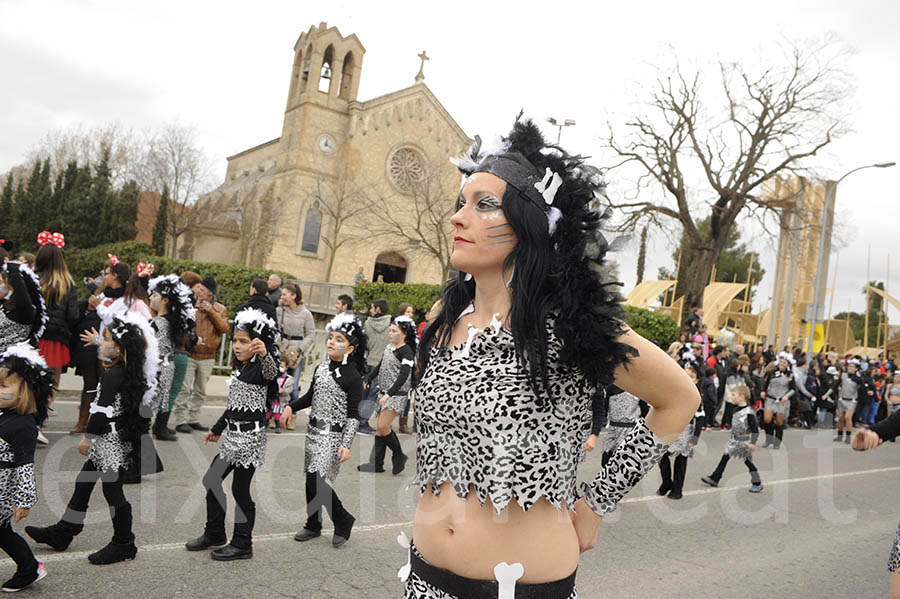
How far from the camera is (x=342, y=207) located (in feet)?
126

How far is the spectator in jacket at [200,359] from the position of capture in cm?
910

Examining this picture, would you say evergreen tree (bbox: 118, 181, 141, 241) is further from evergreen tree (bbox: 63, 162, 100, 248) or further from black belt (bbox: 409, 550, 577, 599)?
black belt (bbox: 409, 550, 577, 599)

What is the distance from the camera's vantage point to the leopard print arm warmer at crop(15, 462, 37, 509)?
12.9ft

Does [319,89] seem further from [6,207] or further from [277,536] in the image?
[277,536]

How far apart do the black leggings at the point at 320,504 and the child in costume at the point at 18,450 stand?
74.4 inches

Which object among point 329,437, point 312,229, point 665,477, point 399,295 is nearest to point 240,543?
point 329,437

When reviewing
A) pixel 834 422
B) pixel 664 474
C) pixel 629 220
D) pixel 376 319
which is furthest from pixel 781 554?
pixel 629 220

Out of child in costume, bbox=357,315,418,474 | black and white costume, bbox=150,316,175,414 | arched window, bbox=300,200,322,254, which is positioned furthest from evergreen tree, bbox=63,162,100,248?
child in costume, bbox=357,315,418,474

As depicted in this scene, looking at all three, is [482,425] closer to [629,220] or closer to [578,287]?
[578,287]

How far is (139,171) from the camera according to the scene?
1369 inches

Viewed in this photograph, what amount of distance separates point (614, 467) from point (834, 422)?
891 inches

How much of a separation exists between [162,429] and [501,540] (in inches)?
295

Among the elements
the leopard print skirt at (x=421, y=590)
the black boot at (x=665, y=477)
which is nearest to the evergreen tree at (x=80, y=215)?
the black boot at (x=665, y=477)

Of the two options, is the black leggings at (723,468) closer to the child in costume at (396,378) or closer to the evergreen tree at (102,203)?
the child in costume at (396,378)
